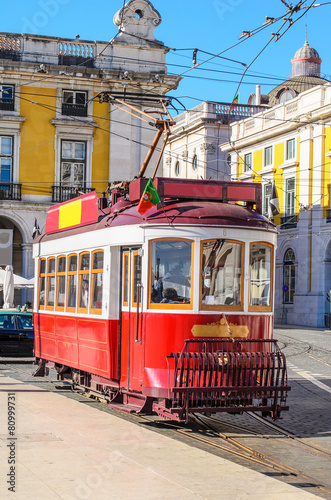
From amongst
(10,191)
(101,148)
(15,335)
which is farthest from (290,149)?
(15,335)

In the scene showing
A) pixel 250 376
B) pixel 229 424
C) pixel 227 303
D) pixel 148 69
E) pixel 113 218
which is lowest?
pixel 229 424

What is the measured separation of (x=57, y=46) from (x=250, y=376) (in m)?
28.0

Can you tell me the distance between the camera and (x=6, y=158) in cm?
3569

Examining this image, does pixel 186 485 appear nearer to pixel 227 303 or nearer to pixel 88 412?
pixel 227 303

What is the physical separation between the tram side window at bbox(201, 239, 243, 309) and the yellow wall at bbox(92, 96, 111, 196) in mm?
25953

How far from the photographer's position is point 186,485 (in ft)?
23.3

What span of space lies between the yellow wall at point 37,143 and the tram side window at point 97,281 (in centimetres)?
2419

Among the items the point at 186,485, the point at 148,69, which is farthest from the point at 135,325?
the point at 148,69

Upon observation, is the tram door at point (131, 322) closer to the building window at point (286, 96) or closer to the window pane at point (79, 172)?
A: the window pane at point (79, 172)

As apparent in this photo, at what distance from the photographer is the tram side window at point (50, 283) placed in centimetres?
1438

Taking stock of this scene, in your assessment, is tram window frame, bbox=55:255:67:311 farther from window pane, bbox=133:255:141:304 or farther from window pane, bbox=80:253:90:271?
window pane, bbox=133:255:141:304

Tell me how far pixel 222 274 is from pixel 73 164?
26439mm

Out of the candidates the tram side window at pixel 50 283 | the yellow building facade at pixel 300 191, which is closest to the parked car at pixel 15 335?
the tram side window at pixel 50 283

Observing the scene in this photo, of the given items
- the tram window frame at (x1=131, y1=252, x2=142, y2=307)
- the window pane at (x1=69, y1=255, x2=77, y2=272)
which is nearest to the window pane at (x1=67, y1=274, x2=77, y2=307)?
the window pane at (x1=69, y1=255, x2=77, y2=272)
